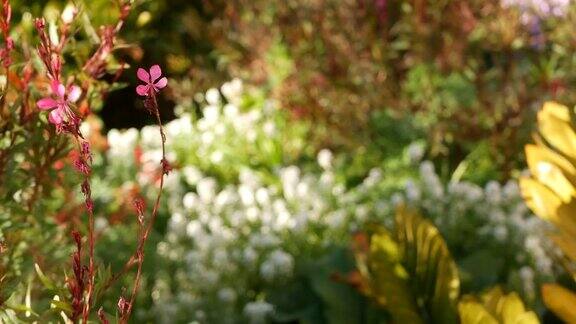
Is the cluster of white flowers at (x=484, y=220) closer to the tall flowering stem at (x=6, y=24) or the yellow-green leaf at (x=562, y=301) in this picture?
the yellow-green leaf at (x=562, y=301)

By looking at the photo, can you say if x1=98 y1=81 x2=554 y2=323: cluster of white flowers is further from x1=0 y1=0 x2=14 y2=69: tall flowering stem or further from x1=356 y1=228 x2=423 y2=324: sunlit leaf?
x1=0 y1=0 x2=14 y2=69: tall flowering stem

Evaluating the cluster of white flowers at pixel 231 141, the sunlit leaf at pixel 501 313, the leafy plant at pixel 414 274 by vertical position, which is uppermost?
the cluster of white flowers at pixel 231 141

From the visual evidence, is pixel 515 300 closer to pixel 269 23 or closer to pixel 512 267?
pixel 512 267

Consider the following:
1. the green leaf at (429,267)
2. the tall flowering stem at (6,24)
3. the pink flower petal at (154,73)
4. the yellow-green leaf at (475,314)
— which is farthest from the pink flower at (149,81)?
the green leaf at (429,267)

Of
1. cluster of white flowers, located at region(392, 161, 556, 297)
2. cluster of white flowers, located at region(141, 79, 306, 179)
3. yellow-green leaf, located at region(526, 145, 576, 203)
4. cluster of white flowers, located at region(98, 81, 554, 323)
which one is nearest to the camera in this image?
yellow-green leaf, located at region(526, 145, 576, 203)

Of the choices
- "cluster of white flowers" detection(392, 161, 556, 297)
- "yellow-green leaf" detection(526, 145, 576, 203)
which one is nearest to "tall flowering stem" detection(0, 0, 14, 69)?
"yellow-green leaf" detection(526, 145, 576, 203)

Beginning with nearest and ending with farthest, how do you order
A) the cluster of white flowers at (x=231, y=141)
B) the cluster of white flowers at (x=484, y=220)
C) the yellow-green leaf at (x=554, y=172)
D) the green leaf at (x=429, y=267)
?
1. the yellow-green leaf at (x=554, y=172)
2. the green leaf at (x=429, y=267)
3. the cluster of white flowers at (x=484, y=220)
4. the cluster of white flowers at (x=231, y=141)
